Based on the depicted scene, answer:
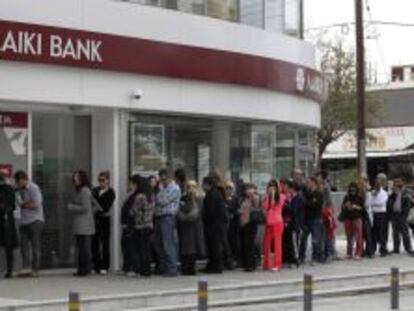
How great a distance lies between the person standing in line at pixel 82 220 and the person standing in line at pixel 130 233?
1.79ft

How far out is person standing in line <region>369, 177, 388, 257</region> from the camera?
23062mm

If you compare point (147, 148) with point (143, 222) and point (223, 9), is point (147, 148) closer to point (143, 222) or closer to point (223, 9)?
point (143, 222)

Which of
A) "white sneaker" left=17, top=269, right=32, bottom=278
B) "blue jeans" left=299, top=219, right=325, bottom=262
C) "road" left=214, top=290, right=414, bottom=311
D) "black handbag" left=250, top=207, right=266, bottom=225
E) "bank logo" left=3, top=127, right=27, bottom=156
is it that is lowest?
"road" left=214, top=290, right=414, bottom=311

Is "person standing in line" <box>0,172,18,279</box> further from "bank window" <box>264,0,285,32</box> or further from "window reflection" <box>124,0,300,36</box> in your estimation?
"bank window" <box>264,0,285,32</box>

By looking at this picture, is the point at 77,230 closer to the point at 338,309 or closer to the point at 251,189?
the point at 251,189

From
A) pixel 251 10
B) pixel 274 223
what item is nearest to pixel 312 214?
pixel 274 223

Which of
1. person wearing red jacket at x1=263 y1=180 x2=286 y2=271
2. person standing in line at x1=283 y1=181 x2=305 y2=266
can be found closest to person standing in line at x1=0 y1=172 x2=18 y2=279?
person wearing red jacket at x1=263 y1=180 x2=286 y2=271

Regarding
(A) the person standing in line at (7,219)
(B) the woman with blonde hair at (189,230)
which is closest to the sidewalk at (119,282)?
(B) the woman with blonde hair at (189,230)

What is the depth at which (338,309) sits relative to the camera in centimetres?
1499

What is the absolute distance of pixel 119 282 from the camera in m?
16.5

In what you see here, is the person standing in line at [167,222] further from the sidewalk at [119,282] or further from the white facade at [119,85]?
the white facade at [119,85]

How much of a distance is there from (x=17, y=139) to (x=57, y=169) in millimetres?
1136

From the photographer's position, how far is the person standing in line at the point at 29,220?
665 inches

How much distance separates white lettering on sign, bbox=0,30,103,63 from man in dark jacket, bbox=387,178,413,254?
28.3 ft
